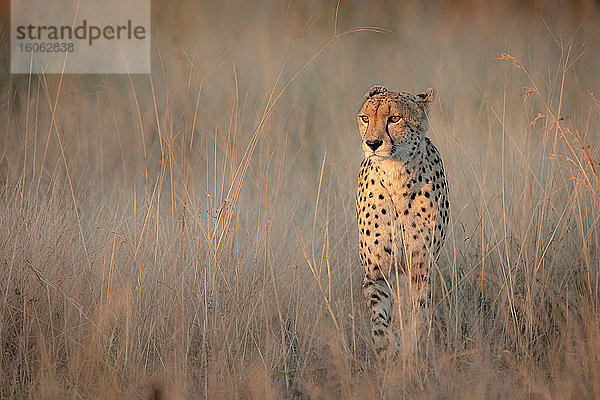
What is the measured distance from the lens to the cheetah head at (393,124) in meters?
2.75

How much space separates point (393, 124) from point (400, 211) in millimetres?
330

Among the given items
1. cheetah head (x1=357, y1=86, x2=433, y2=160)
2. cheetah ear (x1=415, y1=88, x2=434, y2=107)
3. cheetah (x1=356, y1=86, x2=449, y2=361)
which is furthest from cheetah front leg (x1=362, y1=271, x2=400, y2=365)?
cheetah ear (x1=415, y1=88, x2=434, y2=107)

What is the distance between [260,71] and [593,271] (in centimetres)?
314

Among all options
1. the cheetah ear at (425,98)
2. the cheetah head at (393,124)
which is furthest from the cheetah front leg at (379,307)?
the cheetah ear at (425,98)

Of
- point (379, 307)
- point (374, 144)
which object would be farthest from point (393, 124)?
point (379, 307)

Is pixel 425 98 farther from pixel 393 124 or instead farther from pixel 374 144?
pixel 374 144

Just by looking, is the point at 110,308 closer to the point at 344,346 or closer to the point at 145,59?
the point at 344,346

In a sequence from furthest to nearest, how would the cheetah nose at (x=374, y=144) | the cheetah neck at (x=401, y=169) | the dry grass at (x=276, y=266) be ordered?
the cheetah neck at (x=401, y=169)
the cheetah nose at (x=374, y=144)
the dry grass at (x=276, y=266)

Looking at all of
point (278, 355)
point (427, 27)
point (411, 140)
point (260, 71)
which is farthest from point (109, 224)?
point (427, 27)

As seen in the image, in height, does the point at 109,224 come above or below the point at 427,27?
below

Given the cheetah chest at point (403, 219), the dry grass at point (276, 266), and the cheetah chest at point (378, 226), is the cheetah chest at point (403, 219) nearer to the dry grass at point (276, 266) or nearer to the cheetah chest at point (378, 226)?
the cheetah chest at point (378, 226)

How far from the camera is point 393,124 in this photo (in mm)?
2852

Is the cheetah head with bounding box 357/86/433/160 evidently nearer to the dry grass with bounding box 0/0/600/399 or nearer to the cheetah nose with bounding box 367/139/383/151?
the cheetah nose with bounding box 367/139/383/151

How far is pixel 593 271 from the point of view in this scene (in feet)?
10.3
